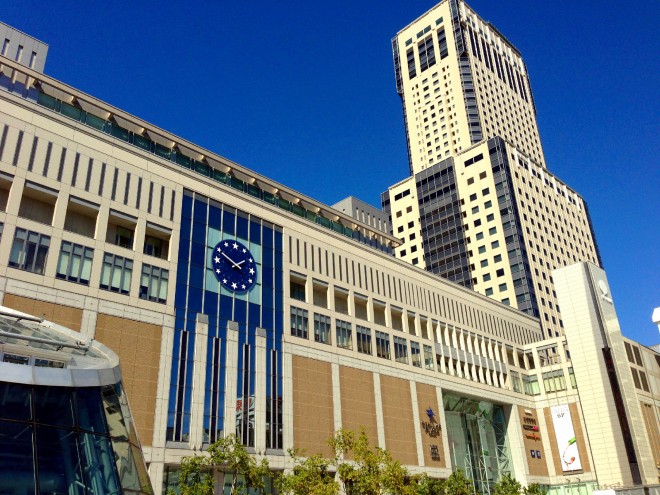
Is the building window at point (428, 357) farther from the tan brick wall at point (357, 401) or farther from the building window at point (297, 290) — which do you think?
the building window at point (297, 290)

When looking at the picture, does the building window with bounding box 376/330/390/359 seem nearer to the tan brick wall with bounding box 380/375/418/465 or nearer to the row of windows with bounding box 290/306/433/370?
the row of windows with bounding box 290/306/433/370

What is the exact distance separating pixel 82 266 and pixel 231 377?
1542 centimetres

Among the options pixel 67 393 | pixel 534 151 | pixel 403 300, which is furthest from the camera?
pixel 534 151

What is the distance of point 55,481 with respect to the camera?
16516 millimetres

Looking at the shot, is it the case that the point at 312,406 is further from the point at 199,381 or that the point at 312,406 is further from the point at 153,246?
the point at 153,246

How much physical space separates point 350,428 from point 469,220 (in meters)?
85.1

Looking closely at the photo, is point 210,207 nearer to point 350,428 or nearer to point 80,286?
point 80,286

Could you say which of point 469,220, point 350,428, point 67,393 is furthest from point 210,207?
point 469,220

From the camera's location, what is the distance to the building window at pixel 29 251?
136 ft

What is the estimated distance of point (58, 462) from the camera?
55.5 ft

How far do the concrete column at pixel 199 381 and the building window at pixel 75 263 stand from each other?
33.2ft

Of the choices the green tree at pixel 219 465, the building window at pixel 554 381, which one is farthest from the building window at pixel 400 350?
the building window at pixel 554 381

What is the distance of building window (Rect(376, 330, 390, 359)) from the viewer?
66.3 m

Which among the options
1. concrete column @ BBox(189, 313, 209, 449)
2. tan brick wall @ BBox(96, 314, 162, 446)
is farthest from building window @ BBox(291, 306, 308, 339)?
tan brick wall @ BBox(96, 314, 162, 446)
